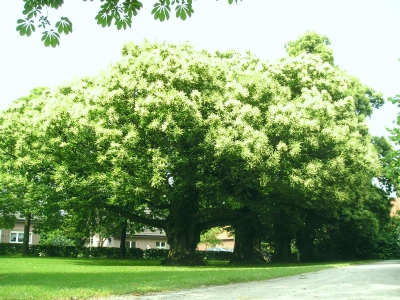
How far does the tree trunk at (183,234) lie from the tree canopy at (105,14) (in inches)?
889

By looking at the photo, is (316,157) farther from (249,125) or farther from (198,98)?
(198,98)

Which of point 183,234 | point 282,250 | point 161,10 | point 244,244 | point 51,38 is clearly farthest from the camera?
point 282,250

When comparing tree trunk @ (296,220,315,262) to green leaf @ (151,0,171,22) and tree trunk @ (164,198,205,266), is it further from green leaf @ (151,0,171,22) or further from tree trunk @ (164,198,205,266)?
green leaf @ (151,0,171,22)

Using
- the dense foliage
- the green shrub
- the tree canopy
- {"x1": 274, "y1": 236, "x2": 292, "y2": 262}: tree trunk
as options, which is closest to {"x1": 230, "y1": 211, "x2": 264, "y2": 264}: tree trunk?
the dense foliage

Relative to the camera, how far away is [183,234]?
2997cm

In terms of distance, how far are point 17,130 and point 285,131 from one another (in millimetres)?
21266

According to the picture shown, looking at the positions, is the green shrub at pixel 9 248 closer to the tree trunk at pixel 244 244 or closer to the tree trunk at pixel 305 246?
the tree trunk at pixel 244 244

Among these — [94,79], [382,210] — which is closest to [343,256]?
[382,210]

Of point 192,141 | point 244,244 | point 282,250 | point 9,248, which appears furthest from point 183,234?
point 9,248

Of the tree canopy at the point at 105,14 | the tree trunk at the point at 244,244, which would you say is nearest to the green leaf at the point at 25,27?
the tree canopy at the point at 105,14

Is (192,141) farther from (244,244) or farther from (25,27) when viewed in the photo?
(25,27)

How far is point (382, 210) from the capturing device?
145ft

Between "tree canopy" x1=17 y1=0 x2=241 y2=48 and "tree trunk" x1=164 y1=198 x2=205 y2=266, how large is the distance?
22590mm

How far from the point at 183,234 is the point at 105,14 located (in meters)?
24.2
